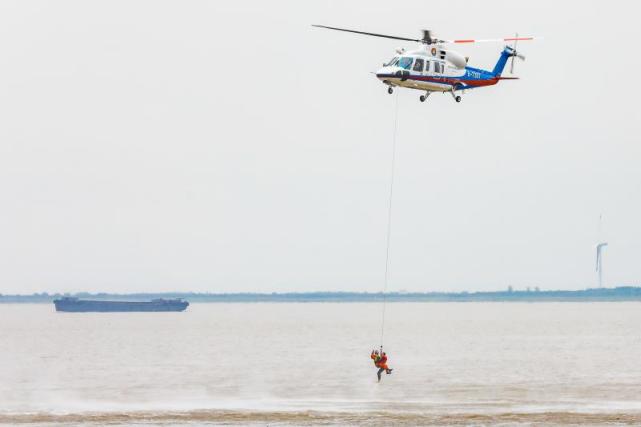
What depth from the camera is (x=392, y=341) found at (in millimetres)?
165250

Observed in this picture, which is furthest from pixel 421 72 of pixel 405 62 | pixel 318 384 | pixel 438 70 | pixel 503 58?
pixel 318 384

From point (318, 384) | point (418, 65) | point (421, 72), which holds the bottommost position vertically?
point (318, 384)

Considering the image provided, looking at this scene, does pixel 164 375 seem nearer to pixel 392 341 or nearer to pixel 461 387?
pixel 461 387

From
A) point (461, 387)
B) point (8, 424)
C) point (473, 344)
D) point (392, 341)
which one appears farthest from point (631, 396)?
point (392, 341)

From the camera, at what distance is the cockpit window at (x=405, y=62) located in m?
55.4

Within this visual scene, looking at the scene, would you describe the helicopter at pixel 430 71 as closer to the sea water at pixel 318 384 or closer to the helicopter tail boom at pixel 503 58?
the helicopter tail boom at pixel 503 58

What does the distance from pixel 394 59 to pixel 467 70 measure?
17.5 ft

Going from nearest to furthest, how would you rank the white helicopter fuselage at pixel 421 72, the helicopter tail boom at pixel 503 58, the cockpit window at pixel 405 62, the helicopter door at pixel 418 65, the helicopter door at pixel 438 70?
the white helicopter fuselage at pixel 421 72
the cockpit window at pixel 405 62
the helicopter door at pixel 418 65
the helicopter door at pixel 438 70
the helicopter tail boom at pixel 503 58

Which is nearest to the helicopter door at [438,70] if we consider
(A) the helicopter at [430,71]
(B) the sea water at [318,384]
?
(A) the helicopter at [430,71]

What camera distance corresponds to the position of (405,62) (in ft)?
182

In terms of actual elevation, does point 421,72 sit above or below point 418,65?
below

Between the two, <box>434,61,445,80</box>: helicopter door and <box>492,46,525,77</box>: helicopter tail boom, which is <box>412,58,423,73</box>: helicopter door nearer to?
<box>434,61,445,80</box>: helicopter door

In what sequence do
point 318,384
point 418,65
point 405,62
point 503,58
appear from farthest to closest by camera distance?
point 318,384, point 503,58, point 418,65, point 405,62

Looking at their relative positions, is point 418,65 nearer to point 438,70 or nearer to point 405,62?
point 405,62
